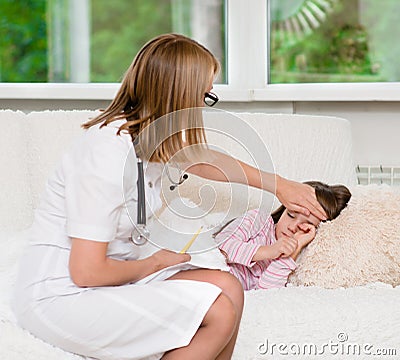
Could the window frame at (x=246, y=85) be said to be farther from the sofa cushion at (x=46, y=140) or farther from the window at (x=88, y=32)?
the sofa cushion at (x=46, y=140)

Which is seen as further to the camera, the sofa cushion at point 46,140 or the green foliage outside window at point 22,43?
the green foliage outside window at point 22,43

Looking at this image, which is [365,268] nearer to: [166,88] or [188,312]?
[188,312]

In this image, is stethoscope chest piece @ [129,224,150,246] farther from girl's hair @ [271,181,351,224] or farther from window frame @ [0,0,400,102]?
window frame @ [0,0,400,102]

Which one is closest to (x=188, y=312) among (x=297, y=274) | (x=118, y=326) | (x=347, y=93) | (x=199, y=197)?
(x=118, y=326)

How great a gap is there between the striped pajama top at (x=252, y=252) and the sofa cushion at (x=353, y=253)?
0.05 metres

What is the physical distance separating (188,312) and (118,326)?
0.45 ft

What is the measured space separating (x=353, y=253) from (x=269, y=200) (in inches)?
14.5

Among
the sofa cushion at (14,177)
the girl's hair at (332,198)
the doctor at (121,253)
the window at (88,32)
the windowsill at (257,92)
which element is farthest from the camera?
the window at (88,32)

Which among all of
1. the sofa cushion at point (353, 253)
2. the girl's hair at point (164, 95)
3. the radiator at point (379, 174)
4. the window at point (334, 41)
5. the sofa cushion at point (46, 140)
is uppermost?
the window at point (334, 41)

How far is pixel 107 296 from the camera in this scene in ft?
4.63

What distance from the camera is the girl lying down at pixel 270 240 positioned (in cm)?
188

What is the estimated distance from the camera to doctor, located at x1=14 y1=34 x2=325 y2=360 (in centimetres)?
140

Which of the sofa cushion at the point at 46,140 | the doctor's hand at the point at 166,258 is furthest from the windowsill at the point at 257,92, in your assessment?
the doctor's hand at the point at 166,258

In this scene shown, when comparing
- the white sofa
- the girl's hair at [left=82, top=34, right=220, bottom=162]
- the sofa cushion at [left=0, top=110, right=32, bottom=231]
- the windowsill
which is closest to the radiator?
the windowsill
